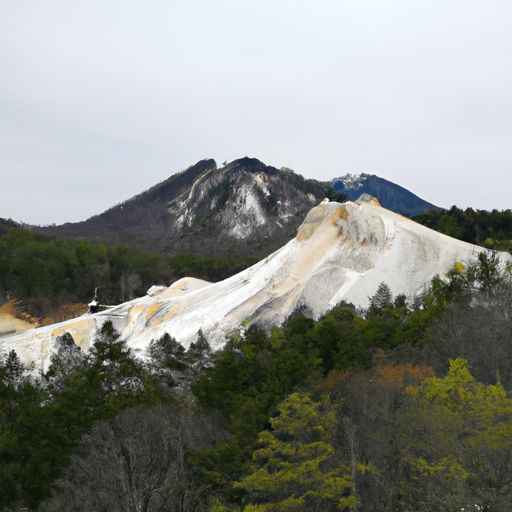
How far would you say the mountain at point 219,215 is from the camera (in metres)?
137

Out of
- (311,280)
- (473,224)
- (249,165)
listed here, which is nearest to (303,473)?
(311,280)

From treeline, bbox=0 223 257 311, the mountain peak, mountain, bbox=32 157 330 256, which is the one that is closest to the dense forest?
treeline, bbox=0 223 257 311

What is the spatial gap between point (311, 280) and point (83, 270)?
5603 centimetres

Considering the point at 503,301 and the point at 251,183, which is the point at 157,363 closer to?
the point at 503,301

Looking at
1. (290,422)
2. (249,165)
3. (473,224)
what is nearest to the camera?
(290,422)

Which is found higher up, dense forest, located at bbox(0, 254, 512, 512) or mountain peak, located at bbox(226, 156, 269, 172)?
mountain peak, located at bbox(226, 156, 269, 172)

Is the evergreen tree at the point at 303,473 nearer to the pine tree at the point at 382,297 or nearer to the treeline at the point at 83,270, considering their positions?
the pine tree at the point at 382,297

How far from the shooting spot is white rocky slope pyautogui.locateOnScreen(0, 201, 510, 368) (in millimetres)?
37844

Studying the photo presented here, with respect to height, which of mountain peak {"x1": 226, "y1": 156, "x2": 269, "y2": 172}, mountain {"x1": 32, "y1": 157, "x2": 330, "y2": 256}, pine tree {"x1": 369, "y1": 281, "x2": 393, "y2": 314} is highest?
mountain peak {"x1": 226, "y1": 156, "x2": 269, "y2": 172}

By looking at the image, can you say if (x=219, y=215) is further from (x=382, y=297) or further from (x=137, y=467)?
(x=137, y=467)

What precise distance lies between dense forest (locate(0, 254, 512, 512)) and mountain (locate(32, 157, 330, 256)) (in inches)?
3622

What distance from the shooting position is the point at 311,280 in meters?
38.2

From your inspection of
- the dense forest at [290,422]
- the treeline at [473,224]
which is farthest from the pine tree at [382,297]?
the treeline at [473,224]

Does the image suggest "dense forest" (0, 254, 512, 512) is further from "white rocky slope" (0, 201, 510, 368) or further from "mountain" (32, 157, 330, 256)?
"mountain" (32, 157, 330, 256)
